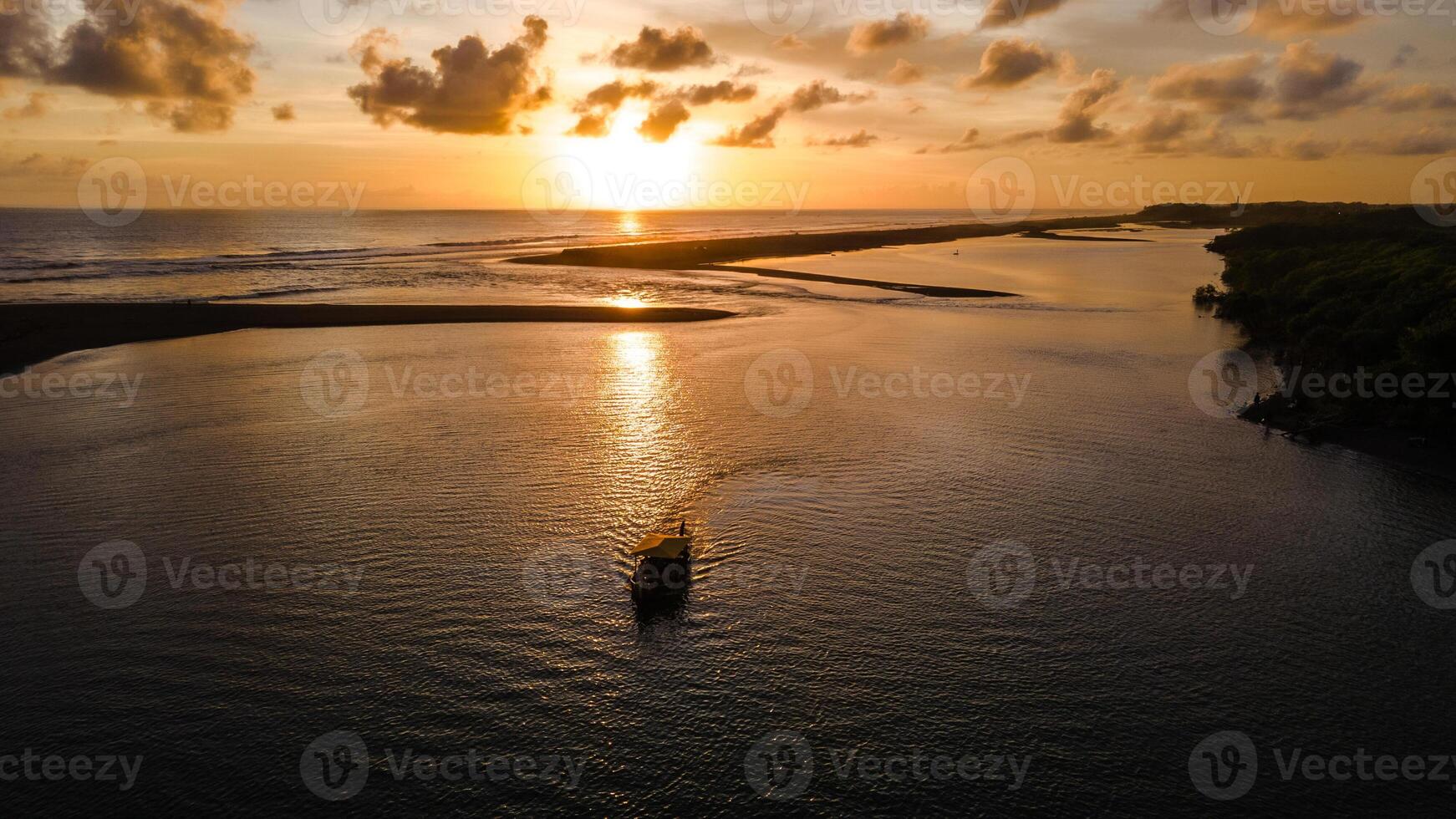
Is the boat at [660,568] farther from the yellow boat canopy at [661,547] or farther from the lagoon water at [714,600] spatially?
the lagoon water at [714,600]

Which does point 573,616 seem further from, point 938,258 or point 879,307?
point 938,258

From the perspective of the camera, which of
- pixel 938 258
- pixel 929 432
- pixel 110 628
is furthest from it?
pixel 938 258

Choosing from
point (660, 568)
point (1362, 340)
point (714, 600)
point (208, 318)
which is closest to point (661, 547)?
point (660, 568)

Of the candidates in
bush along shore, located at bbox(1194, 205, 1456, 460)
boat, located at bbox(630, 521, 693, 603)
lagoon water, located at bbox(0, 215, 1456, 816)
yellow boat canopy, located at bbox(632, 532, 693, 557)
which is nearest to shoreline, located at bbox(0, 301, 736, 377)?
lagoon water, located at bbox(0, 215, 1456, 816)

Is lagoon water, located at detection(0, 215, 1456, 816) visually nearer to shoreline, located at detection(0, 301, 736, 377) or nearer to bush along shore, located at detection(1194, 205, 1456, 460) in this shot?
bush along shore, located at detection(1194, 205, 1456, 460)

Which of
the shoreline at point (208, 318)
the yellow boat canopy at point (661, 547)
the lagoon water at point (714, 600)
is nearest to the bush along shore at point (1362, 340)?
the lagoon water at point (714, 600)

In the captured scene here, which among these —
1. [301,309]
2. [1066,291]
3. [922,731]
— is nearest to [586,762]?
[922,731]
